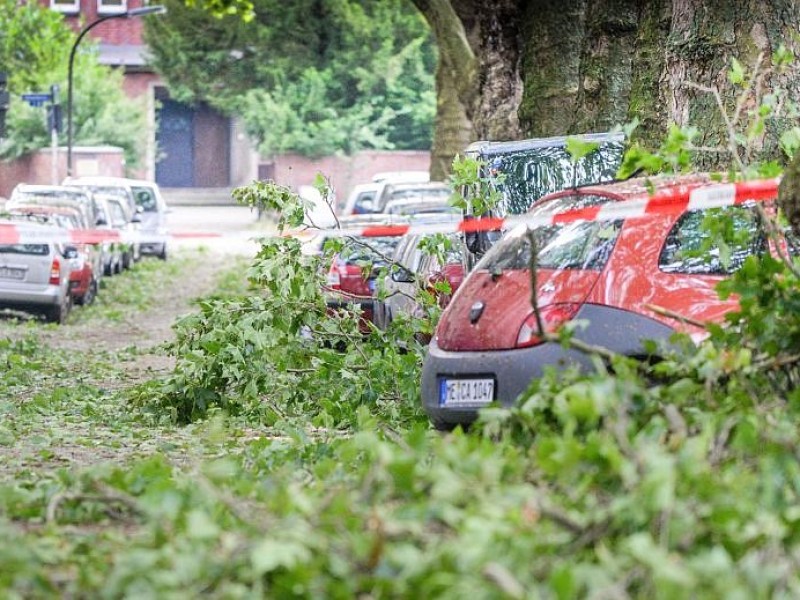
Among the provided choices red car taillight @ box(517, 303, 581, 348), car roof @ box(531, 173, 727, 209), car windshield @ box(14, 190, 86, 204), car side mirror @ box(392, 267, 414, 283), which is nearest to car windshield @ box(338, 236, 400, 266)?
car side mirror @ box(392, 267, 414, 283)

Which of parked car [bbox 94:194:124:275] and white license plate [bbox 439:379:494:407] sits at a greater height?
white license plate [bbox 439:379:494:407]

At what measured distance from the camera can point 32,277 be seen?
22984mm

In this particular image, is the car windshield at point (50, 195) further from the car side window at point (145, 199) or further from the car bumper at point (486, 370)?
the car bumper at point (486, 370)

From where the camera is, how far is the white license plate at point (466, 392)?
9.29 metres

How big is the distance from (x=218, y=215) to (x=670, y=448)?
170 feet

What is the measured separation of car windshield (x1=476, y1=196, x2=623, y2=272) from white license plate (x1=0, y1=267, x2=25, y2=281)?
45.6 ft

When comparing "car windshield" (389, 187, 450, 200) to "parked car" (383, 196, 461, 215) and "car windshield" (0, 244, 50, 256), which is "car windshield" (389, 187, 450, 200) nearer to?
"parked car" (383, 196, 461, 215)

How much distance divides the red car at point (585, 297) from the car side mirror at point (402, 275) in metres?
2.88

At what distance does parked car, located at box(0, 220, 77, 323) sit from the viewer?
22.8 m

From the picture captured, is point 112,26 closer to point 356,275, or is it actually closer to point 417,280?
point 356,275

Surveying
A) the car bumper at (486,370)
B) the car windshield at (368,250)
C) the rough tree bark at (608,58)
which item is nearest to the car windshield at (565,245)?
the car bumper at (486,370)

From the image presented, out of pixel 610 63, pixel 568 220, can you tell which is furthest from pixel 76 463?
pixel 610 63

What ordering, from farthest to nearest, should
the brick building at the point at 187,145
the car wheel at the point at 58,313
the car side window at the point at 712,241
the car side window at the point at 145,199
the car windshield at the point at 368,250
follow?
the brick building at the point at 187,145 → the car side window at the point at 145,199 → the car wheel at the point at 58,313 → the car windshield at the point at 368,250 → the car side window at the point at 712,241

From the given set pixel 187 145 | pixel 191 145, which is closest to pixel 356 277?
pixel 191 145
